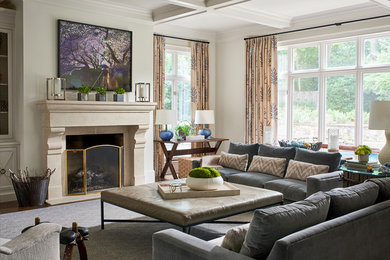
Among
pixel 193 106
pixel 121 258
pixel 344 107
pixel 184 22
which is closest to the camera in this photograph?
pixel 121 258

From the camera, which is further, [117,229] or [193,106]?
[193,106]

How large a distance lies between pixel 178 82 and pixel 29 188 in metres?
3.62

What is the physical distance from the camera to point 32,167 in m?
5.44

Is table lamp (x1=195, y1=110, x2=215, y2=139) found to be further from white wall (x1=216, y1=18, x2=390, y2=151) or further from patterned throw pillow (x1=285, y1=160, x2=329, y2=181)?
patterned throw pillow (x1=285, y1=160, x2=329, y2=181)

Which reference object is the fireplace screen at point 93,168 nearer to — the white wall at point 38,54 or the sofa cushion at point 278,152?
the white wall at point 38,54

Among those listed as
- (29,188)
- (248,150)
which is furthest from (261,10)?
(29,188)

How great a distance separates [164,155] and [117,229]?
3359mm

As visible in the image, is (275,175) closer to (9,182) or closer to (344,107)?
(344,107)

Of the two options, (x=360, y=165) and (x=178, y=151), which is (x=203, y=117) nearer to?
(x=178, y=151)

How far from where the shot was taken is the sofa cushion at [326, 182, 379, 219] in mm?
2667

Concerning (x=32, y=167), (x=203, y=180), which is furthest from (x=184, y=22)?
(x=203, y=180)

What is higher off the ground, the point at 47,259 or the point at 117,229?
the point at 47,259

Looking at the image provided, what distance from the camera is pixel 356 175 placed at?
420cm

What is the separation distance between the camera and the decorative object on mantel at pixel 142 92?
6.32 metres
